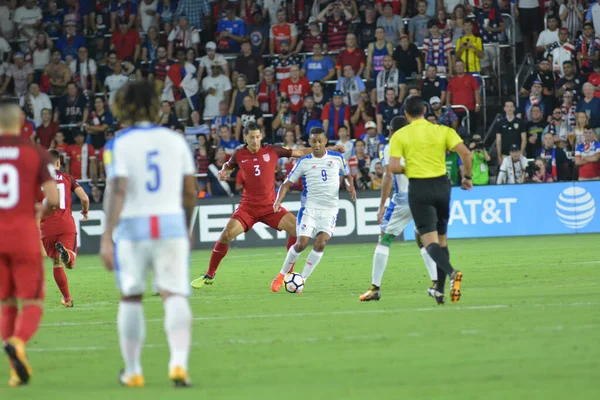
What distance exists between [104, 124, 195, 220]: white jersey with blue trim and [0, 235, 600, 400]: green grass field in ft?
4.03

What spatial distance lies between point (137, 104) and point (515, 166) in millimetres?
19557

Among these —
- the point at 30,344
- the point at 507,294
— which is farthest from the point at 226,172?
the point at 30,344

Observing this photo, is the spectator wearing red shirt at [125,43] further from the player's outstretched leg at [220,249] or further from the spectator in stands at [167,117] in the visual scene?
the player's outstretched leg at [220,249]

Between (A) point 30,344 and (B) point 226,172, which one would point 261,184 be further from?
(A) point 30,344

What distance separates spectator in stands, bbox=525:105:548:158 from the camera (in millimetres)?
25938

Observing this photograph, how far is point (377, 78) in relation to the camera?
27141mm

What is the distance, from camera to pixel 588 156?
25.1m

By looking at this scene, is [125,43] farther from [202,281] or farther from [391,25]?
[202,281]

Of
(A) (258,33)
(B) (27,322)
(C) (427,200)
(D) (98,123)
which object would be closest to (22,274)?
(B) (27,322)

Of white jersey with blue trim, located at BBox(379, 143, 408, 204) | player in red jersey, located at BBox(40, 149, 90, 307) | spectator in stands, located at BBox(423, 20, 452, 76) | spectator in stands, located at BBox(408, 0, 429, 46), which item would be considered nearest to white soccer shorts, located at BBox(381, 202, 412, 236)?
white jersey with blue trim, located at BBox(379, 143, 408, 204)

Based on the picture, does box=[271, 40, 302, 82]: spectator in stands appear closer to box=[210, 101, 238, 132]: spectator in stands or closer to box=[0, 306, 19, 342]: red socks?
box=[210, 101, 238, 132]: spectator in stands

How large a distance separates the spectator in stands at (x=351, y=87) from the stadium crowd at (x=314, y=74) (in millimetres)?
29

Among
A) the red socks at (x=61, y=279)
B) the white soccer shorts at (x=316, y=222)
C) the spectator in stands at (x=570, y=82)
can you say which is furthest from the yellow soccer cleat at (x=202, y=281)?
the spectator in stands at (x=570, y=82)

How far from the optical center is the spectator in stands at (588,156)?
25.0 metres
